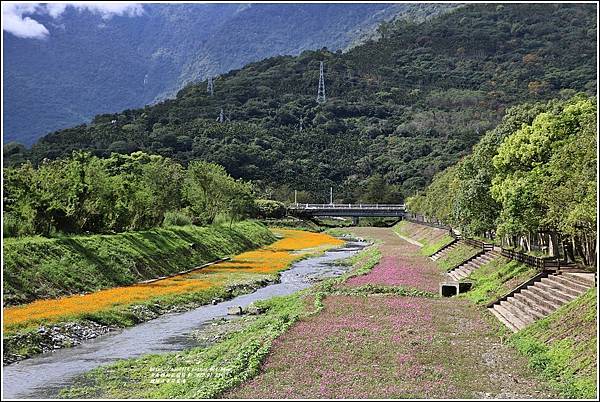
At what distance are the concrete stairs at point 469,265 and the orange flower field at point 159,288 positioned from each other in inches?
548

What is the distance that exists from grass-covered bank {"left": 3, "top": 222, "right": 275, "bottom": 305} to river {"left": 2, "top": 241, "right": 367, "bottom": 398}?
21.8 feet

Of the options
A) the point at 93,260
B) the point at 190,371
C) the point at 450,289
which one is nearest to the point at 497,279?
the point at 450,289

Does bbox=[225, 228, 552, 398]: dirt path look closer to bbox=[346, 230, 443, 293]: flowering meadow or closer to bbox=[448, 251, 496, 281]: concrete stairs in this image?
bbox=[346, 230, 443, 293]: flowering meadow

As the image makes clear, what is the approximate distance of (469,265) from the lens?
43.8m

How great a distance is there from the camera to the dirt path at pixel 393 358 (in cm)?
1591

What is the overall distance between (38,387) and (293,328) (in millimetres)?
9079

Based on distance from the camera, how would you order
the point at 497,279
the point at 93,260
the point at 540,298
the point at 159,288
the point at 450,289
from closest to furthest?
1. the point at 540,298
2. the point at 497,279
3. the point at 450,289
4. the point at 159,288
5. the point at 93,260

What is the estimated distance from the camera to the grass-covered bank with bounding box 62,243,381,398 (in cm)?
1692

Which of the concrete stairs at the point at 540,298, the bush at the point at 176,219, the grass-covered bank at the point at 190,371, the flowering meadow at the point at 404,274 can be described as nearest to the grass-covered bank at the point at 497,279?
the concrete stairs at the point at 540,298

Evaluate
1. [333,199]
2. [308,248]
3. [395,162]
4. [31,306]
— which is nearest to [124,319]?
[31,306]

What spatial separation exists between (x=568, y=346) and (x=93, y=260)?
29.2m

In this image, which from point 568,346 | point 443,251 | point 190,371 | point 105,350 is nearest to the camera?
point 568,346

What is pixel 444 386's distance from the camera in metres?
16.1

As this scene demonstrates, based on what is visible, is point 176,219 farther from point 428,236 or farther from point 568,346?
point 568,346
